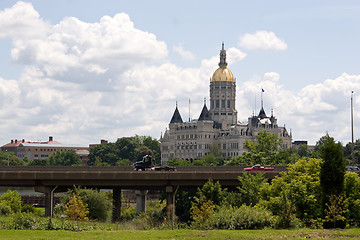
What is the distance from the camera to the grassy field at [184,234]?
33312mm

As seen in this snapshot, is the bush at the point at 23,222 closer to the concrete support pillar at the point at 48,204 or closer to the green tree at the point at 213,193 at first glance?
the concrete support pillar at the point at 48,204

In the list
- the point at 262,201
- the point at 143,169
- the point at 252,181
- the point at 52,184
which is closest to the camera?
the point at 262,201

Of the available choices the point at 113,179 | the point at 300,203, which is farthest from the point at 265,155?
the point at 300,203

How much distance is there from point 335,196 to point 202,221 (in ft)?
25.2

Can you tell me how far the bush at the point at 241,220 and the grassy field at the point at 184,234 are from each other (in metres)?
1.45

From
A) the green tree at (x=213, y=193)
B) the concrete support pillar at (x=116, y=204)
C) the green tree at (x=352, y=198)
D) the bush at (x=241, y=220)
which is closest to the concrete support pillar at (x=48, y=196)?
the concrete support pillar at (x=116, y=204)

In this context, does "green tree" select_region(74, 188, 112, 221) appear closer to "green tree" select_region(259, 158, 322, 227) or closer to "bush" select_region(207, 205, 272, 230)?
"green tree" select_region(259, 158, 322, 227)

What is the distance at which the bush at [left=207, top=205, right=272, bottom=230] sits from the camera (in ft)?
122

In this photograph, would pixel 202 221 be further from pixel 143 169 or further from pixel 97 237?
pixel 143 169

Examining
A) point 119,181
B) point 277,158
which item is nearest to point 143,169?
point 119,181

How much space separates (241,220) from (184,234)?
4332 millimetres

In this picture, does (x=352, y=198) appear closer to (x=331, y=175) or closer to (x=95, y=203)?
(x=331, y=175)

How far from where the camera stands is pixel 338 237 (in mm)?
33625

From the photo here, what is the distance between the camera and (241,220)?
3728 cm
